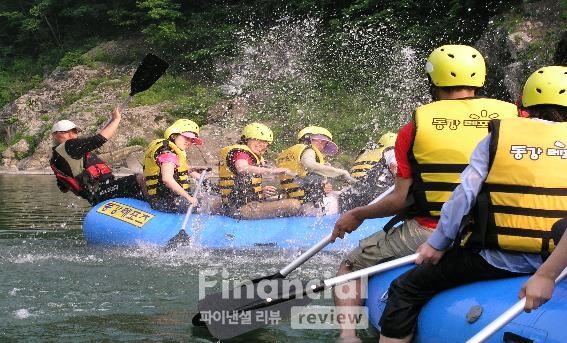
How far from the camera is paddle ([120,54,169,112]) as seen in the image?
9.33 meters

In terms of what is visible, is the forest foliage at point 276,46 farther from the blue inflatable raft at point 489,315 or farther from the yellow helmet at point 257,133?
the blue inflatable raft at point 489,315

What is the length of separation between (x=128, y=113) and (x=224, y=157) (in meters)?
16.1

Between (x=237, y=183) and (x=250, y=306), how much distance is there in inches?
180

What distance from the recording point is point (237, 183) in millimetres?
8711

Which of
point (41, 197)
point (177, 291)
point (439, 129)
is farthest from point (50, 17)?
point (439, 129)

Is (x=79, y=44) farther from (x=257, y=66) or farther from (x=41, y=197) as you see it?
(x=41, y=197)

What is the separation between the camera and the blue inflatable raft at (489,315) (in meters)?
3.15

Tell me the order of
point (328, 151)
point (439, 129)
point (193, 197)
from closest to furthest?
point (439, 129)
point (193, 197)
point (328, 151)

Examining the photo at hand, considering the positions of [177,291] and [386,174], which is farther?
[386,174]

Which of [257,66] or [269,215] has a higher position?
[269,215]

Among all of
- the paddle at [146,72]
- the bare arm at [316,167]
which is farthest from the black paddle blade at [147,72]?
the bare arm at [316,167]

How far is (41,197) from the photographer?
15.1 meters

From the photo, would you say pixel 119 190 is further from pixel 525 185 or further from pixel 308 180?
pixel 525 185

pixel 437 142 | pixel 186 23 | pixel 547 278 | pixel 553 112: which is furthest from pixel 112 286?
pixel 186 23
